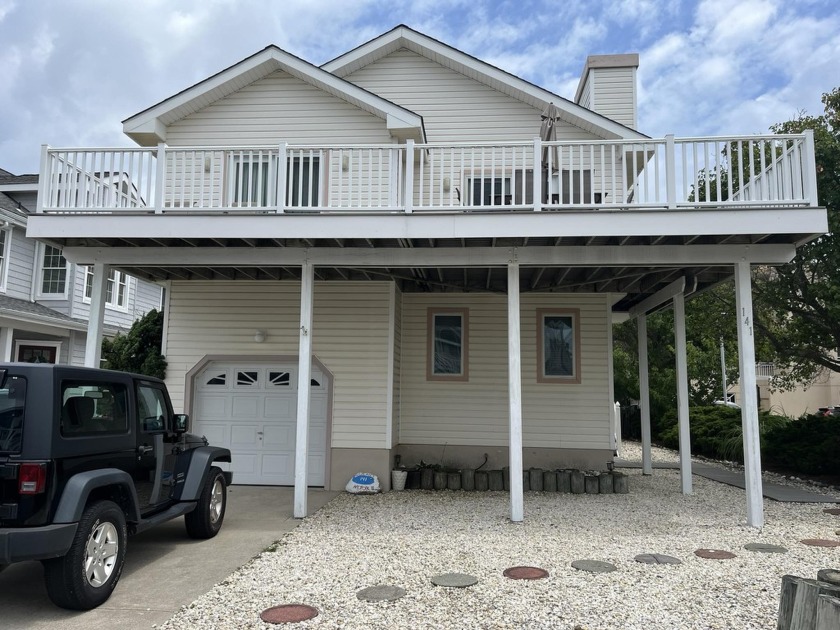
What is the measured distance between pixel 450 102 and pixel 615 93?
347cm

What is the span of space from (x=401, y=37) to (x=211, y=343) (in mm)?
6822

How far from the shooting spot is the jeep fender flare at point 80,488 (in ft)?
14.2

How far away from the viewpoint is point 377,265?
8305mm

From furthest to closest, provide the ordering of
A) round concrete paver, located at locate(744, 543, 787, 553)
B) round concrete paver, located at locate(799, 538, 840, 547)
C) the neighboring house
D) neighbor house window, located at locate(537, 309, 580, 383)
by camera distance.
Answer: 1. the neighboring house
2. neighbor house window, located at locate(537, 309, 580, 383)
3. round concrete paver, located at locate(799, 538, 840, 547)
4. round concrete paver, located at locate(744, 543, 787, 553)

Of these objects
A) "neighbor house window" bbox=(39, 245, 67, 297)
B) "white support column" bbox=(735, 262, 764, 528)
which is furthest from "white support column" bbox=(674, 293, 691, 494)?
"neighbor house window" bbox=(39, 245, 67, 297)

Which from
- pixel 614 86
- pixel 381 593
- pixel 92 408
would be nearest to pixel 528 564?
pixel 381 593

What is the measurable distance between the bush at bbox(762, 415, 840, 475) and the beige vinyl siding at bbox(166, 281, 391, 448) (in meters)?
8.89

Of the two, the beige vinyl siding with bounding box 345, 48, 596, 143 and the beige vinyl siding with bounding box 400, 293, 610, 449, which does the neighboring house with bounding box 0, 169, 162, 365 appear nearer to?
the beige vinyl siding with bounding box 345, 48, 596, 143

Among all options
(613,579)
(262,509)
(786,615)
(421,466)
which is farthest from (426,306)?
(786,615)

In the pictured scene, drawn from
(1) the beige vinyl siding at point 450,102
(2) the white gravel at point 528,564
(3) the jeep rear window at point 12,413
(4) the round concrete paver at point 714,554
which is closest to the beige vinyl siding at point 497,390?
(2) the white gravel at point 528,564

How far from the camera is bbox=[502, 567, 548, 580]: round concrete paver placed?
5492 mm

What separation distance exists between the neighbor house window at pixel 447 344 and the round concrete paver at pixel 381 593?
20.8 feet

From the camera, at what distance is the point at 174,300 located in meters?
11.0

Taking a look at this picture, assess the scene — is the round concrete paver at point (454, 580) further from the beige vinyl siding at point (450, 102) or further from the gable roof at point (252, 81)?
the beige vinyl siding at point (450, 102)
